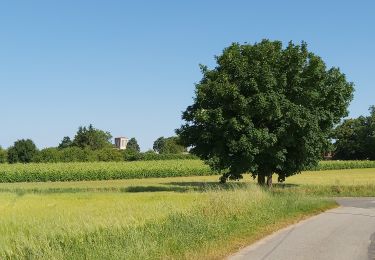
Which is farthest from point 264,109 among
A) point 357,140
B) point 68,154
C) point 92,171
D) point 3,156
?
point 3,156

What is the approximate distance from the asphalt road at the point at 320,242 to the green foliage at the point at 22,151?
11911 cm

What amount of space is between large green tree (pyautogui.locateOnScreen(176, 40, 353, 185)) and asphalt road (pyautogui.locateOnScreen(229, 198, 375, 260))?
1278cm

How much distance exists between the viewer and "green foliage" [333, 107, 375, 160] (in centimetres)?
12559

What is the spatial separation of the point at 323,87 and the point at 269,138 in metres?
6.19

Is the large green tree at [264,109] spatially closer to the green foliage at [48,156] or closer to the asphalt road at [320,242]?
the asphalt road at [320,242]

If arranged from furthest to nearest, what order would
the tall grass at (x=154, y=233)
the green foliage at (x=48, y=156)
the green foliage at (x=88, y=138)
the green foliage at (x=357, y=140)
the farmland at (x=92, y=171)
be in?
the green foliage at (x=88, y=138) < the green foliage at (x=357, y=140) < the green foliage at (x=48, y=156) < the farmland at (x=92, y=171) < the tall grass at (x=154, y=233)

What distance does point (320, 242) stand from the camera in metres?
13.2

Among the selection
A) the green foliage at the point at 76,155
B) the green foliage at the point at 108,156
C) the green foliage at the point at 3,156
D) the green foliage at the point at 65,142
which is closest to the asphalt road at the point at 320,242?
the green foliage at the point at 76,155

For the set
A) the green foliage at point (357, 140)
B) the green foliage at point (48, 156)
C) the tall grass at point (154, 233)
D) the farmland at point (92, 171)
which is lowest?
the tall grass at point (154, 233)

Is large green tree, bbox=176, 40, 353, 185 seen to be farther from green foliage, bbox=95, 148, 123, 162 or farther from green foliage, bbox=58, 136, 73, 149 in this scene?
green foliage, bbox=58, 136, 73, 149

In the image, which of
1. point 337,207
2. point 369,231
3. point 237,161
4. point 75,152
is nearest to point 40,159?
point 75,152

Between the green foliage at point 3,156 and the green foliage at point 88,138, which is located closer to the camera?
the green foliage at point 3,156

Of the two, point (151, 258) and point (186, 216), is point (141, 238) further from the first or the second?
point (186, 216)

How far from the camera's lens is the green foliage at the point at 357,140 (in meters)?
126
